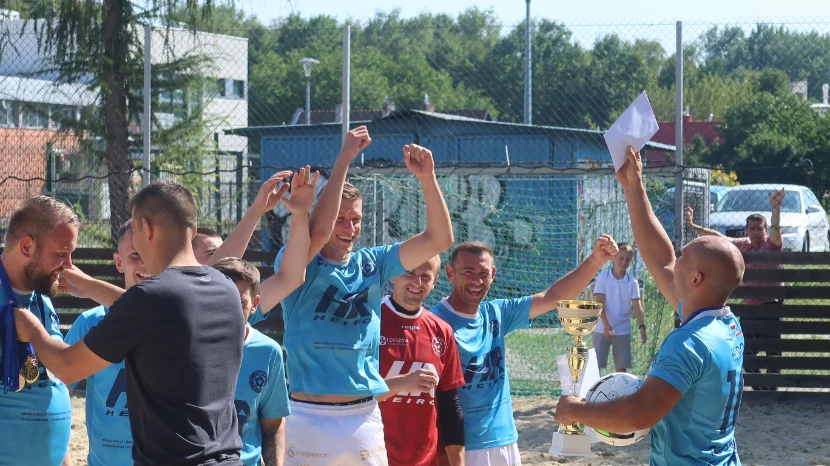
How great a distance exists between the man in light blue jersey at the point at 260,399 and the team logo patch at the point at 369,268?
0.61m

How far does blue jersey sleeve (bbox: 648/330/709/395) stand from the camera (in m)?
3.09

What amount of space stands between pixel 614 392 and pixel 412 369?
1.35 metres

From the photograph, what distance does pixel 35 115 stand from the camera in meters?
11.7

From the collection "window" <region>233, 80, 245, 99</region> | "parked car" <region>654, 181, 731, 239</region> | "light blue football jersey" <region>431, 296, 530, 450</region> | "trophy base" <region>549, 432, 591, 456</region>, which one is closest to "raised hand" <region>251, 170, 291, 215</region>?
"light blue football jersey" <region>431, 296, 530, 450</region>

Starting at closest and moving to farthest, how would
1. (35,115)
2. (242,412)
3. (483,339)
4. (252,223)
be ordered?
(242,412), (252,223), (483,339), (35,115)

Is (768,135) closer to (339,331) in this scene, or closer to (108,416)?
(339,331)

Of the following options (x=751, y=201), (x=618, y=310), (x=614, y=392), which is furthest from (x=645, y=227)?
(x=751, y=201)

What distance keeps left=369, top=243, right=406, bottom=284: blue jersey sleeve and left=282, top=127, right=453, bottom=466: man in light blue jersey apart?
31mm

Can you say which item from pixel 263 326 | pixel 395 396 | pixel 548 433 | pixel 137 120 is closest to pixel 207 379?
pixel 395 396

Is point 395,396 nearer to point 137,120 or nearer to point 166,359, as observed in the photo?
point 166,359

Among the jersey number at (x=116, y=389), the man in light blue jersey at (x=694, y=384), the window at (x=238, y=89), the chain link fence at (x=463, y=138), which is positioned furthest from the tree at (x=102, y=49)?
the man in light blue jersey at (x=694, y=384)

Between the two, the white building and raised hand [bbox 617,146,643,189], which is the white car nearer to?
the white building

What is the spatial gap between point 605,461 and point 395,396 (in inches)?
140

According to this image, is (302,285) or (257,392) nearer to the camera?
(257,392)
